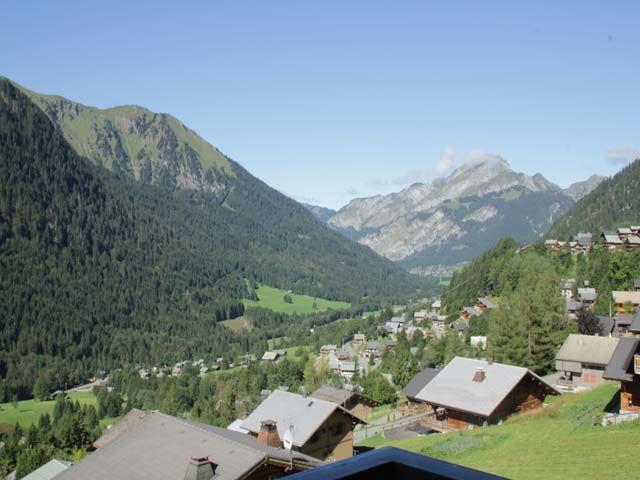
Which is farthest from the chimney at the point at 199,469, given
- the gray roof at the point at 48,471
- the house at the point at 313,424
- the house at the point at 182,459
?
the gray roof at the point at 48,471

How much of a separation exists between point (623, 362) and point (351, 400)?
34.7 m

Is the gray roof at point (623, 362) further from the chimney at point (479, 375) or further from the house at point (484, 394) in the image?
the chimney at point (479, 375)

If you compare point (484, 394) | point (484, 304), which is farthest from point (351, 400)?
point (484, 304)

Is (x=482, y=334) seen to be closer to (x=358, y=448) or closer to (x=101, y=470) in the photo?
(x=358, y=448)

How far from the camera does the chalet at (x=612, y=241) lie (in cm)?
10412

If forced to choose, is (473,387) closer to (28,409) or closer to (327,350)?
(327,350)

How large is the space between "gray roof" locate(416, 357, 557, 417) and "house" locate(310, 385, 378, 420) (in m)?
16.2

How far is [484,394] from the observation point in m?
41.3

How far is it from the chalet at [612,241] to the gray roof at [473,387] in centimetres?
7129

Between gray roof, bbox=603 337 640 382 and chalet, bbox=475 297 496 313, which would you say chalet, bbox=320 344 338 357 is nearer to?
chalet, bbox=475 297 496 313

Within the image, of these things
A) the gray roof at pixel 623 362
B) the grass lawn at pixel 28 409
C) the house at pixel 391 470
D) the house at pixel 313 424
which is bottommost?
the grass lawn at pixel 28 409

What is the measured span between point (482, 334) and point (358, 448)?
45526 mm

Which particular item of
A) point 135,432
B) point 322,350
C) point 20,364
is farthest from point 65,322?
point 135,432

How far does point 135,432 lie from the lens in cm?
2352
